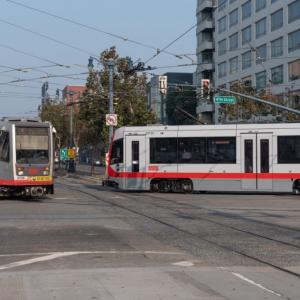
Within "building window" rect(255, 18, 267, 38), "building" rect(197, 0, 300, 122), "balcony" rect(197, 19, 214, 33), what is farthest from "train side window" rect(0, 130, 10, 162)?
"balcony" rect(197, 19, 214, 33)

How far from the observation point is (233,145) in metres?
29.8

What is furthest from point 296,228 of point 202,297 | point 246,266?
point 202,297

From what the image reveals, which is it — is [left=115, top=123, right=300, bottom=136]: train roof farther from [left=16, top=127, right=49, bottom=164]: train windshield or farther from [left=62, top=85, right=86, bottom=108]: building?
[left=62, top=85, right=86, bottom=108]: building

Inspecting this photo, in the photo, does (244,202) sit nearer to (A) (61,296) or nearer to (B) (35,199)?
(B) (35,199)

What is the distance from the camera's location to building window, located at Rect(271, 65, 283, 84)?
7406cm

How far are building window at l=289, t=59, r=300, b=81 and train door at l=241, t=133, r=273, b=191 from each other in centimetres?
4274

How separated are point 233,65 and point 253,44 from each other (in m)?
7.92

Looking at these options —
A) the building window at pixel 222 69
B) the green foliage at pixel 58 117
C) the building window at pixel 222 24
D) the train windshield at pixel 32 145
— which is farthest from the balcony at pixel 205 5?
the train windshield at pixel 32 145

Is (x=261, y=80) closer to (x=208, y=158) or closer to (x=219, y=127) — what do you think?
(x=219, y=127)

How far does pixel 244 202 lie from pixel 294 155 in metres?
5.18

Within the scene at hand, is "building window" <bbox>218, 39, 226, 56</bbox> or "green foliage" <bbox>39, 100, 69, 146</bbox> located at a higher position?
"building window" <bbox>218, 39, 226, 56</bbox>

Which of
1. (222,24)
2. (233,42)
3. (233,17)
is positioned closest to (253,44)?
(233,42)

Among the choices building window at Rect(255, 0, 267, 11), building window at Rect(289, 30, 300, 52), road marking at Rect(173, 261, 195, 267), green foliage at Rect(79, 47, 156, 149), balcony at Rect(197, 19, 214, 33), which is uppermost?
balcony at Rect(197, 19, 214, 33)

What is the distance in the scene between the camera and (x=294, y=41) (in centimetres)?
7088
